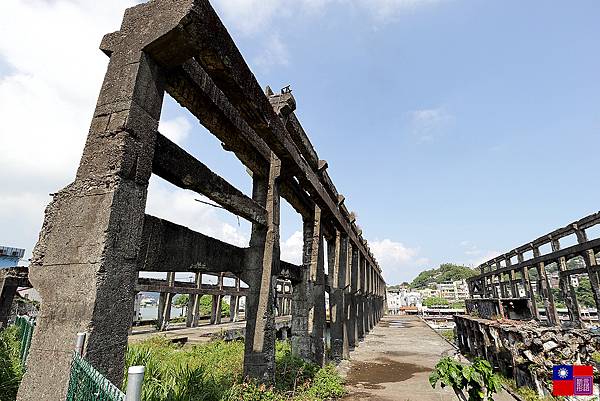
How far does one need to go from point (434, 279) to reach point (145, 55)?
159 m

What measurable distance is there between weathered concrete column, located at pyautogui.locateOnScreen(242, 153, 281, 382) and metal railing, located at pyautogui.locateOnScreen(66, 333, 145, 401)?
4.01 metres

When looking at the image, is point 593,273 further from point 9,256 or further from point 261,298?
point 9,256

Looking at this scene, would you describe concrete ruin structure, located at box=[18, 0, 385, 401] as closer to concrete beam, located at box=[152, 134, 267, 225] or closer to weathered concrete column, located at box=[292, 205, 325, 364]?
concrete beam, located at box=[152, 134, 267, 225]

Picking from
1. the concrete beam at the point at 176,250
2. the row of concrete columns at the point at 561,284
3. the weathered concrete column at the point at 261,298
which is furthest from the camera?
the row of concrete columns at the point at 561,284

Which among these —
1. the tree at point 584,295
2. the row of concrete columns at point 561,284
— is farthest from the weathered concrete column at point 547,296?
the tree at point 584,295

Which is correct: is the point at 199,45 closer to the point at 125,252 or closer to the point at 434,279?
the point at 125,252

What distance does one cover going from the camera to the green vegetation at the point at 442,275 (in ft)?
392

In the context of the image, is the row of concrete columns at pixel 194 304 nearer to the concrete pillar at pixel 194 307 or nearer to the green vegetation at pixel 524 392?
the concrete pillar at pixel 194 307

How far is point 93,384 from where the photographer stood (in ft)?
7.11

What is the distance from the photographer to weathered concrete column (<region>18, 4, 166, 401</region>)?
312 cm

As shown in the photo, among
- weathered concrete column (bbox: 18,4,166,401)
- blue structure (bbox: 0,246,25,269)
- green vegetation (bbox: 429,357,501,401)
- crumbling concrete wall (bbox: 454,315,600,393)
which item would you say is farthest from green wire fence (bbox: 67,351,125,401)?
blue structure (bbox: 0,246,25,269)

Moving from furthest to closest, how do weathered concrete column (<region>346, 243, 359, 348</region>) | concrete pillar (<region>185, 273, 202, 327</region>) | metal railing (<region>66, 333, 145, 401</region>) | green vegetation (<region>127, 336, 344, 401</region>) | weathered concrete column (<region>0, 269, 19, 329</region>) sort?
concrete pillar (<region>185, 273, 202, 327</region>)
weathered concrete column (<region>346, 243, 359, 348</region>)
weathered concrete column (<region>0, 269, 19, 329</region>)
green vegetation (<region>127, 336, 344, 401</region>)
metal railing (<region>66, 333, 145, 401</region>)

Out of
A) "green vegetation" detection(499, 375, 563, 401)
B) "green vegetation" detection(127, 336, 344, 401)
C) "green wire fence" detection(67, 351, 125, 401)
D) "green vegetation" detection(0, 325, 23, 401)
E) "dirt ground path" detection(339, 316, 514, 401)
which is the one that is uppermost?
"green wire fence" detection(67, 351, 125, 401)

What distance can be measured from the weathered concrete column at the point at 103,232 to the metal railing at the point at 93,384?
0.19 metres
